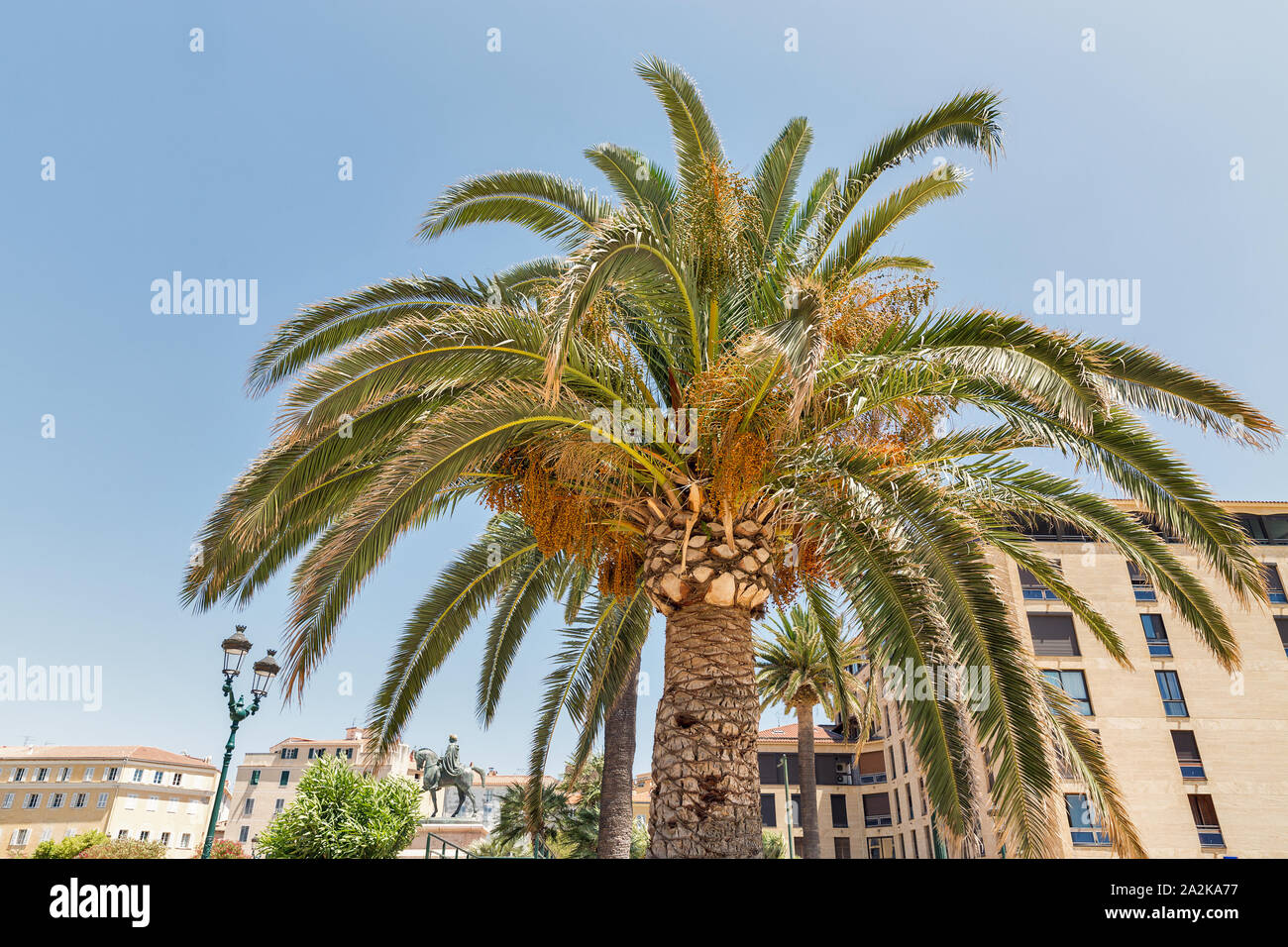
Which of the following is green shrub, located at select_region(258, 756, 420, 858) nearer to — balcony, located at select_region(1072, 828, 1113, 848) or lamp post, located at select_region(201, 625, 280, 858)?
lamp post, located at select_region(201, 625, 280, 858)

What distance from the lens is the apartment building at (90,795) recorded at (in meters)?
67.5

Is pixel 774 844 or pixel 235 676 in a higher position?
pixel 235 676

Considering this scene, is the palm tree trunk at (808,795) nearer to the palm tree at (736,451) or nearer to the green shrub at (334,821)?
the green shrub at (334,821)

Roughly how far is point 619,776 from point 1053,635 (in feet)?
103

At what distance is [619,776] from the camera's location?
1466 cm

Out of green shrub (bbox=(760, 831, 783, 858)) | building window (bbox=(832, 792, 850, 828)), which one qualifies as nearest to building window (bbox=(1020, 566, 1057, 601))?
green shrub (bbox=(760, 831, 783, 858))

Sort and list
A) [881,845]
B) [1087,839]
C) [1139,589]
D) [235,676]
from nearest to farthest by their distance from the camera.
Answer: [235,676]
[1087,839]
[1139,589]
[881,845]

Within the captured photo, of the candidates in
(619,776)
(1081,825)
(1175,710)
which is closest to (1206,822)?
(1175,710)

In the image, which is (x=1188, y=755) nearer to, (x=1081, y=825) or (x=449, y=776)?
(x=1081, y=825)

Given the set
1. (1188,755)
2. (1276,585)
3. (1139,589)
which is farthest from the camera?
(1276,585)

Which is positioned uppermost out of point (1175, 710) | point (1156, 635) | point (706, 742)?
point (1156, 635)

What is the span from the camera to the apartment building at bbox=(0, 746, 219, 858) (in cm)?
6750

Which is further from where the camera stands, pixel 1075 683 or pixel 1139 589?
pixel 1139 589
